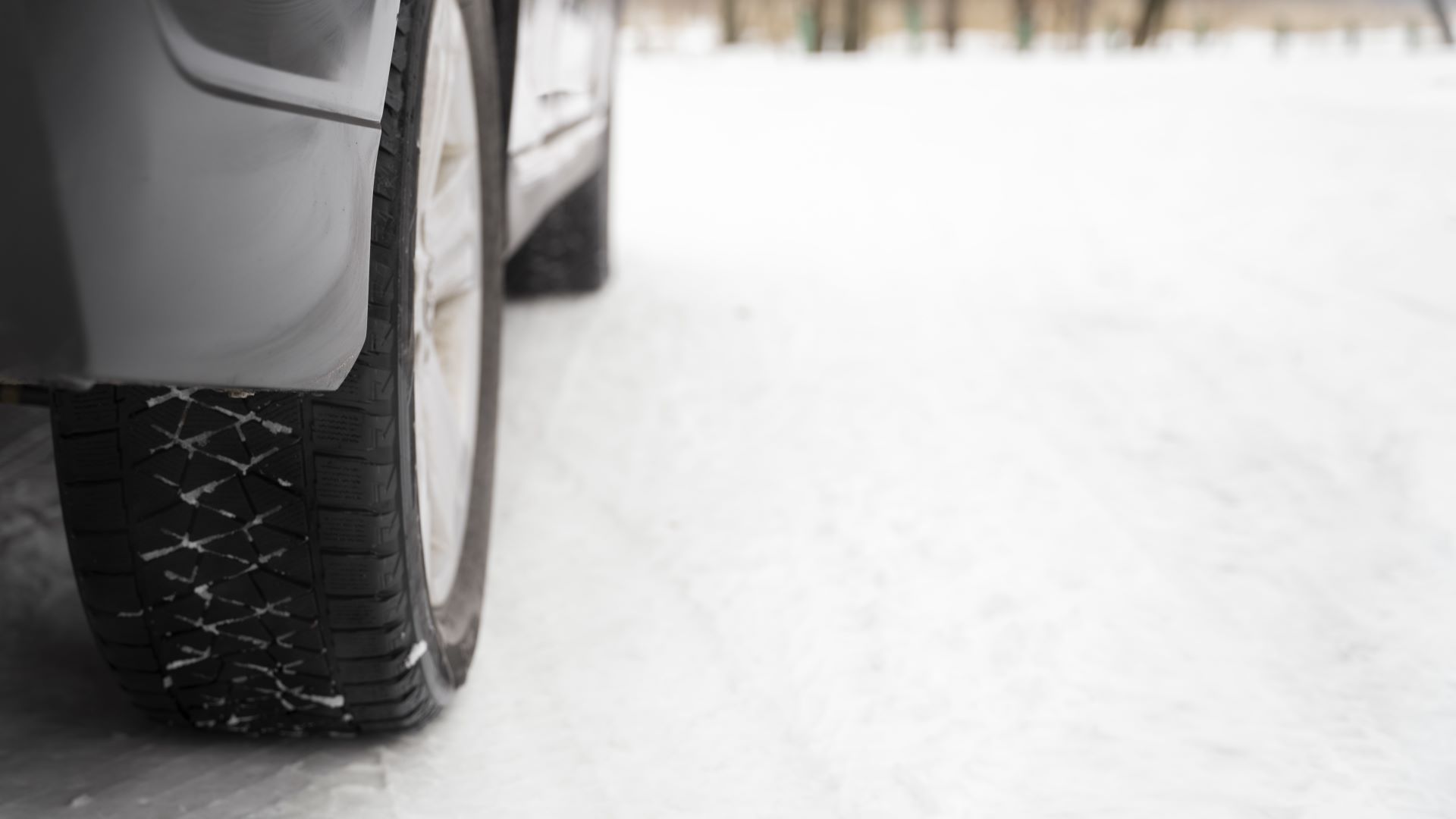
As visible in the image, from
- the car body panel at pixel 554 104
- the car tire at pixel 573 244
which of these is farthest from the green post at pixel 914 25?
the car body panel at pixel 554 104

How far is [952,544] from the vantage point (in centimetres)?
178

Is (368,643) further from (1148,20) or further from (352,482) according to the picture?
(1148,20)

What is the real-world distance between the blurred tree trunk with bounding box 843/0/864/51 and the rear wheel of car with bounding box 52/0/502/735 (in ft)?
41.8

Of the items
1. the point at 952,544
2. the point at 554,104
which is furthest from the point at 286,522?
the point at 554,104

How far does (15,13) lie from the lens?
2.15 ft

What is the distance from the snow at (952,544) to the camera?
1231mm

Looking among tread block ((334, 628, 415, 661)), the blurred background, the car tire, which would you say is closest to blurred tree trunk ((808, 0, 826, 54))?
the blurred background

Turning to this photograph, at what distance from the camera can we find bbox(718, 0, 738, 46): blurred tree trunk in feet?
49.9

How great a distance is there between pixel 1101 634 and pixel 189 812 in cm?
108

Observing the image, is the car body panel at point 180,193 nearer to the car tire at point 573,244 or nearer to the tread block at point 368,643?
the tread block at point 368,643

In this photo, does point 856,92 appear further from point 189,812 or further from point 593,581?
point 189,812

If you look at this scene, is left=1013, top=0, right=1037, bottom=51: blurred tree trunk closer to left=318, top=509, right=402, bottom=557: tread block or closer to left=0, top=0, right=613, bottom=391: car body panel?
left=318, top=509, right=402, bottom=557: tread block

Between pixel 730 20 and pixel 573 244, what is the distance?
12.9 metres

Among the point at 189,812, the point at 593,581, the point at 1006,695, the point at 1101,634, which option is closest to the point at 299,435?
the point at 189,812
